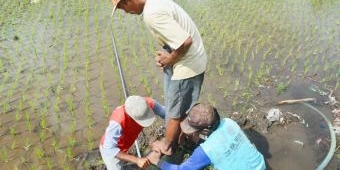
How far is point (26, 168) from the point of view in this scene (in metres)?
3.40

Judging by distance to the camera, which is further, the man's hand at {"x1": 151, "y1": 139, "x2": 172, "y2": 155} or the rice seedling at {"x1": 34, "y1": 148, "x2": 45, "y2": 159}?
the rice seedling at {"x1": 34, "y1": 148, "x2": 45, "y2": 159}

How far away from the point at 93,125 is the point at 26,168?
84cm

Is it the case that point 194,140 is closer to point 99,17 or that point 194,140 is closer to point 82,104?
point 82,104

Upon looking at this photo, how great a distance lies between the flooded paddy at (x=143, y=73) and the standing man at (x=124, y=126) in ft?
2.11

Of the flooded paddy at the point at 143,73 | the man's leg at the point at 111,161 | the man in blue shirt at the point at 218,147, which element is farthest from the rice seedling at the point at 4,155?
the man in blue shirt at the point at 218,147

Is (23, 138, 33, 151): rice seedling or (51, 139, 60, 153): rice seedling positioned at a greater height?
(51, 139, 60, 153): rice seedling

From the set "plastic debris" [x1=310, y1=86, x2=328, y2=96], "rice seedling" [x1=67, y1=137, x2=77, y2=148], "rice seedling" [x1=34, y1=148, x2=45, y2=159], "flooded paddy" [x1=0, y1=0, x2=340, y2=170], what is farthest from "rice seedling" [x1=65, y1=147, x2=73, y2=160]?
"plastic debris" [x1=310, y1=86, x2=328, y2=96]

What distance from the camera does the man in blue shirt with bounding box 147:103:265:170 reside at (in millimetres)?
2439

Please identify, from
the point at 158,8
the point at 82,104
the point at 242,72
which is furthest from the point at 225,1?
the point at 158,8

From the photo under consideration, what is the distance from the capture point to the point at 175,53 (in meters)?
2.58

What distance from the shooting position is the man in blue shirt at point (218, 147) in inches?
96.0

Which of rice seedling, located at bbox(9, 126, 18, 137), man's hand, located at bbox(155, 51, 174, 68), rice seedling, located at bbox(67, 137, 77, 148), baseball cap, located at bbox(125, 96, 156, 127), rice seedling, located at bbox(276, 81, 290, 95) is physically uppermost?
man's hand, located at bbox(155, 51, 174, 68)

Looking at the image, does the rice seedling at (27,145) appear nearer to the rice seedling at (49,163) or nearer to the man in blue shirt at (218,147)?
the rice seedling at (49,163)

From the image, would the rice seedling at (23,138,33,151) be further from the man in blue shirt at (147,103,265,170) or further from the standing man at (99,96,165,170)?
the man in blue shirt at (147,103,265,170)
